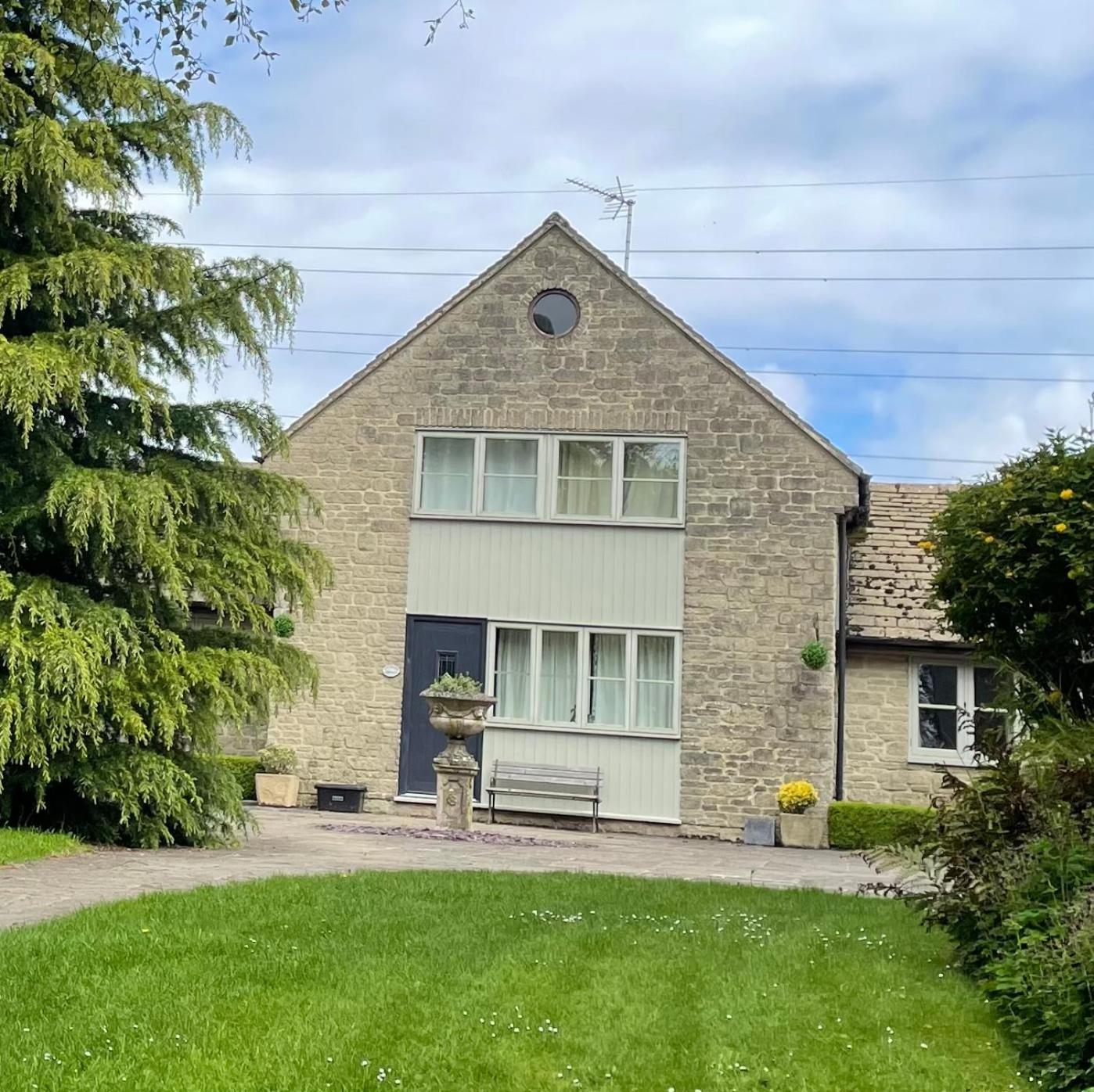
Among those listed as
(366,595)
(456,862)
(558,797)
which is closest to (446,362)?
(366,595)

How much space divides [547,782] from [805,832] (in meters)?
3.67

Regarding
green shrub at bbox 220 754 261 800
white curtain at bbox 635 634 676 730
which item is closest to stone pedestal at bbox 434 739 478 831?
white curtain at bbox 635 634 676 730

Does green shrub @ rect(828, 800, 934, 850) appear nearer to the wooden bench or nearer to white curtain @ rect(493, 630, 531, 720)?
the wooden bench

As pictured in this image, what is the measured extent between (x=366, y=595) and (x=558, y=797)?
4.15m

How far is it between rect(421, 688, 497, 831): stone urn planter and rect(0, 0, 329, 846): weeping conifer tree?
296 cm

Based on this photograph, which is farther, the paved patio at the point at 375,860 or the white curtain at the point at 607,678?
the white curtain at the point at 607,678

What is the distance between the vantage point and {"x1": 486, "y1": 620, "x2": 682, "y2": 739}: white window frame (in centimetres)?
1834

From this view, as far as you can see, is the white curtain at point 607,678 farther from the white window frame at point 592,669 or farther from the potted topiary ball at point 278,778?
the potted topiary ball at point 278,778

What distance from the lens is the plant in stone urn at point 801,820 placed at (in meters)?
17.3

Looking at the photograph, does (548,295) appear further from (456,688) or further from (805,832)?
(805,832)

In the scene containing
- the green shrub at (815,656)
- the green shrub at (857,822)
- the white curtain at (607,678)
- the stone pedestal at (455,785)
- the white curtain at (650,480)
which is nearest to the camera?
the stone pedestal at (455,785)

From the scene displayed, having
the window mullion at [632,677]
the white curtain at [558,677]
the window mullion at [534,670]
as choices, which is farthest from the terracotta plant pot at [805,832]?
the window mullion at [534,670]

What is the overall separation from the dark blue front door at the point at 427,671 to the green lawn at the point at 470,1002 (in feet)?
33.6

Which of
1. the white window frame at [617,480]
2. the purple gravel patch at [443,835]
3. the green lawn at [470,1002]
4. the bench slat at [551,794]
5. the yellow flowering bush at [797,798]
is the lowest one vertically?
the purple gravel patch at [443,835]
